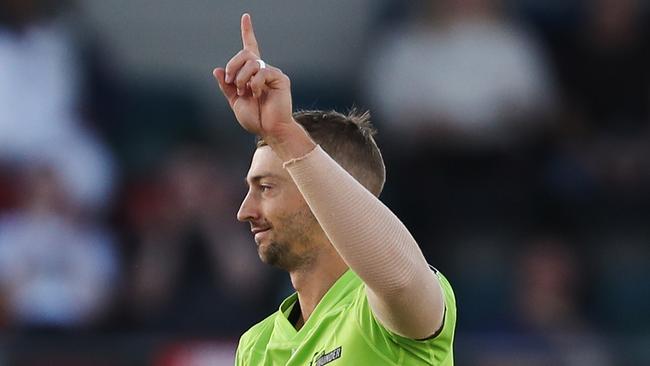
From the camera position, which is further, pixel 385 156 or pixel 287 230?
pixel 385 156

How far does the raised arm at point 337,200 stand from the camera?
3020mm

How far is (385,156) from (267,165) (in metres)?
4.15

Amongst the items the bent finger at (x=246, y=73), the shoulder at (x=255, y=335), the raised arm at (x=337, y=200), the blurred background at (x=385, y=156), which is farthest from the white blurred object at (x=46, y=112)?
the bent finger at (x=246, y=73)

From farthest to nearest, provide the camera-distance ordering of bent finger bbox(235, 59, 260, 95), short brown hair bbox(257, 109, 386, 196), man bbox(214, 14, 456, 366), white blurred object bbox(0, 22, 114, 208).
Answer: white blurred object bbox(0, 22, 114, 208)
short brown hair bbox(257, 109, 386, 196)
man bbox(214, 14, 456, 366)
bent finger bbox(235, 59, 260, 95)

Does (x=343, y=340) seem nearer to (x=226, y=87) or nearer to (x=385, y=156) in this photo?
(x=226, y=87)

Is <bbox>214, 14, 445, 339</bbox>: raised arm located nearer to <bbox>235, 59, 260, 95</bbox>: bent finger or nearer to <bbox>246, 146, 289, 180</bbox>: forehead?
<bbox>235, 59, 260, 95</bbox>: bent finger

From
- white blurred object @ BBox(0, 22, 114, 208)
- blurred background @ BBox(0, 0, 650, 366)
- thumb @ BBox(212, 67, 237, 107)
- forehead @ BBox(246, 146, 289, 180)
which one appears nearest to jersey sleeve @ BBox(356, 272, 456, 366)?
forehead @ BBox(246, 146, 289, 180)

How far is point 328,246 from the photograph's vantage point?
3.89 m

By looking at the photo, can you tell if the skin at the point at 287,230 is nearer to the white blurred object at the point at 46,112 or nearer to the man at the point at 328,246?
the man at the point at 328,246

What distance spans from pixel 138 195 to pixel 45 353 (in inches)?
58.2

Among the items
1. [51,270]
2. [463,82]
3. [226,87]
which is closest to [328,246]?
[226,87]

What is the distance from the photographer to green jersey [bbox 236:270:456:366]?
338cm

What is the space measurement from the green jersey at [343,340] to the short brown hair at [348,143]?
283 mm

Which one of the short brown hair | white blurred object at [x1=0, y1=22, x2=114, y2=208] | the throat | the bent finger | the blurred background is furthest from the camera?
white blurred object at [x1=0, y1=22, x2=114, y2=208]
